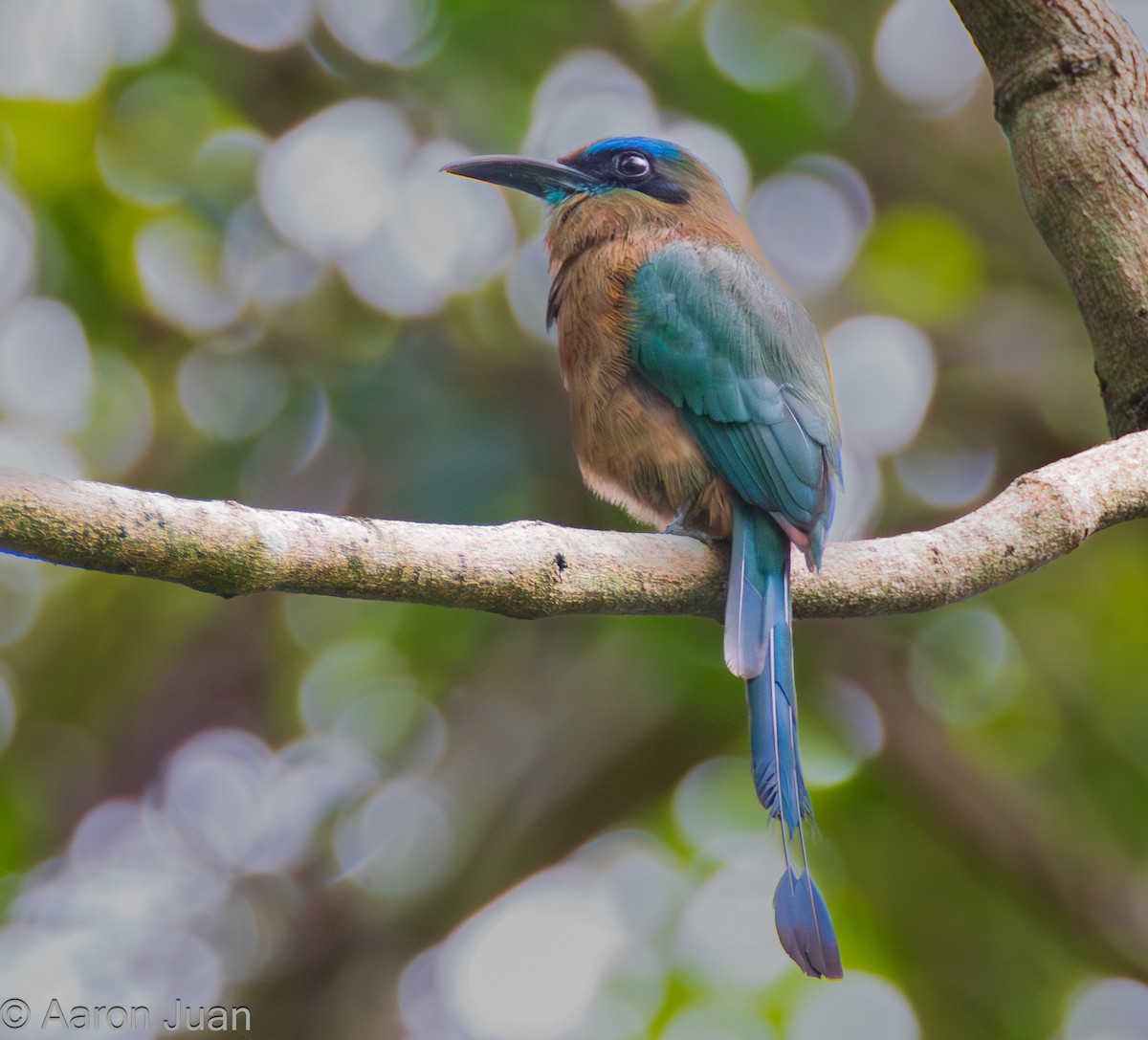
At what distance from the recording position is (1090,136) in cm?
272

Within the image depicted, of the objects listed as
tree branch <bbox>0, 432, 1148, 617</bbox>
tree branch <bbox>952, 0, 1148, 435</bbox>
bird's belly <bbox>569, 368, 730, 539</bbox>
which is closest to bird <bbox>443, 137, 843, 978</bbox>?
bird's belly <bbox>569, 368, 730, 539</bbox>

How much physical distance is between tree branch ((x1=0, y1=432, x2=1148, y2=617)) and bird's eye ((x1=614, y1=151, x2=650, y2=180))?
146cm

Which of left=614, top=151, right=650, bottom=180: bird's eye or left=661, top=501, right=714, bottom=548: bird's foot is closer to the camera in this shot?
left=661, top=501, right=714, bottom=548: bird's foot

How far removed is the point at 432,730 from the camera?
5492 millimetres

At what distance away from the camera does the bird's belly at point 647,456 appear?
318 cm

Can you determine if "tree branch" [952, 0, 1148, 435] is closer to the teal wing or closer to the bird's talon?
the teal wing

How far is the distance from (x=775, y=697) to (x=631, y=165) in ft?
6.06

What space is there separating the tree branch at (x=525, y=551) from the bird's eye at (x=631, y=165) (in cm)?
146

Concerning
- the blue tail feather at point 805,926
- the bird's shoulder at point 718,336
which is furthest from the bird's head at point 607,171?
the blue tail feather at point 805,926

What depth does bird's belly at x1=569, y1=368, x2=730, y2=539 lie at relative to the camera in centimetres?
318

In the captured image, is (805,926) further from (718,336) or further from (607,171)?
(607,171)

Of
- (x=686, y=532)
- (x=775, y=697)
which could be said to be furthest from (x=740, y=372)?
(x=775, y=697)

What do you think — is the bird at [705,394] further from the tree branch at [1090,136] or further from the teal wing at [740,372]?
the tree branch at [1090,136]

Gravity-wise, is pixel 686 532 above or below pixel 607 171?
below
